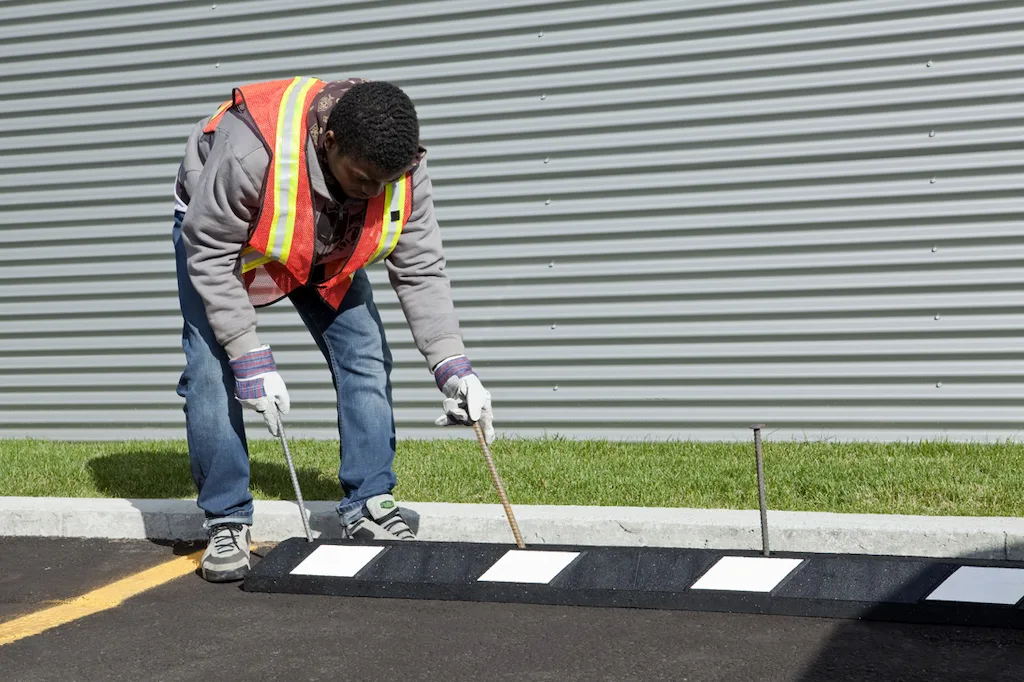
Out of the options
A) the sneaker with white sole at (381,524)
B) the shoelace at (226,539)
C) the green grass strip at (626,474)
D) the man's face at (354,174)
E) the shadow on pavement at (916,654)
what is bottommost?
the green grass strip at (626,474)

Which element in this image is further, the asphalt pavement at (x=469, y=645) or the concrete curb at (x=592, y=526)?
the concrete curb at (x=592, y=526)

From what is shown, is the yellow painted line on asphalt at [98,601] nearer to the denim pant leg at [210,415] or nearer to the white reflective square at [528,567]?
the denim pant leg at [210,415]

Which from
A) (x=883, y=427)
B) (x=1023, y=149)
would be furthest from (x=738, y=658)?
(x=1023, y=149)

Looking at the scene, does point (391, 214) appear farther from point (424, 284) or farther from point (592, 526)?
point (592, 526)

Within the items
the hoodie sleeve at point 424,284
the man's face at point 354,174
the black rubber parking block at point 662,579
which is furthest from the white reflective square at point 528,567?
the man's face at point 354,174

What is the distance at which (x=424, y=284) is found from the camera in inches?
158

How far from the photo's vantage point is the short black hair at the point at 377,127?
3312 millimetres

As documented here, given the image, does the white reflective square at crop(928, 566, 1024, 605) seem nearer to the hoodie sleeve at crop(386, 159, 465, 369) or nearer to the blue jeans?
the hoodie sleeve at crop(386, 159, 465, 369)

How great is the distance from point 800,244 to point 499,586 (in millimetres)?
2888

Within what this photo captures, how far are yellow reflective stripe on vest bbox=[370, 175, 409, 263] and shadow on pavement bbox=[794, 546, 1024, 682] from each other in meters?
1.69

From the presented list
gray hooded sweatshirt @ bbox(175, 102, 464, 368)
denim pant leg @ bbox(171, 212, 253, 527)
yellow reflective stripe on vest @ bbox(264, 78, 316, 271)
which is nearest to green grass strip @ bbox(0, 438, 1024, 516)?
denim pant leg @ bbox(171, 212, 253, 527)

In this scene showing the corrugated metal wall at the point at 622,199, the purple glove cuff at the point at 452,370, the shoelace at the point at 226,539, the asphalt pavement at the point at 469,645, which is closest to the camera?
the asphalt pavement at the point at 469,645

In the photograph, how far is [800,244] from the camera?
581cm

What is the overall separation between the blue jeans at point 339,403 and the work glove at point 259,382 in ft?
0.64
